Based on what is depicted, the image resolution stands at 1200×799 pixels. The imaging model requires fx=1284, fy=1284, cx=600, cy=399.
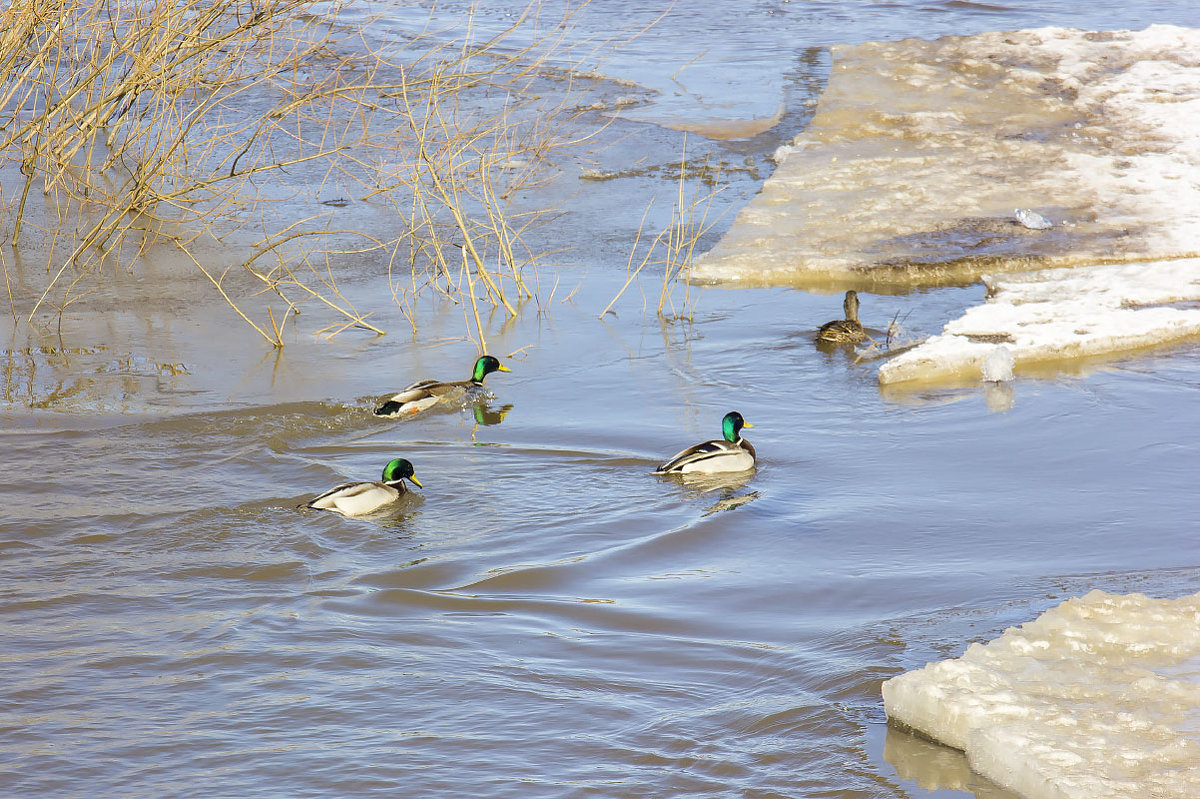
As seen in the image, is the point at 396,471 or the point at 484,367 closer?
the point at 396,471

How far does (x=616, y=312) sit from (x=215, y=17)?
3896 mm

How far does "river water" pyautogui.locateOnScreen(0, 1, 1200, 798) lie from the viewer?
453 centimetres

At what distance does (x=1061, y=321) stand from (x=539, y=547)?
17.5ft

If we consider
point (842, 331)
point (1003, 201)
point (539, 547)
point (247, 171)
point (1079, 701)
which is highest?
point (247, 171)

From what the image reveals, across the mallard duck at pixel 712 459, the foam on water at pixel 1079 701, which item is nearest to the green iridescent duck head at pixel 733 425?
the mallard duck at pixel 712 459

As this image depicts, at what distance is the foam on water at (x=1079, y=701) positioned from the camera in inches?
160

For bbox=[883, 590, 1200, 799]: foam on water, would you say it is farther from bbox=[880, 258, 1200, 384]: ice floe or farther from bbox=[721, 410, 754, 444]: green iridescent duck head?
bbox=[880, 258, 1200, 384]: ice floe

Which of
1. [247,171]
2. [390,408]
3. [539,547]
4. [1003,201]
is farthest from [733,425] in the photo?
[1003,201]

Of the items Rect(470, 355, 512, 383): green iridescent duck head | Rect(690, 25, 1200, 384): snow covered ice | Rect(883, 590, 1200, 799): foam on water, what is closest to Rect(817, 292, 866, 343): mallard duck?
Rect(690, 25, 1200, 384): snow covered ice

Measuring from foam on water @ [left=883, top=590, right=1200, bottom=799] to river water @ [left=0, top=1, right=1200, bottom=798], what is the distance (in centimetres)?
16

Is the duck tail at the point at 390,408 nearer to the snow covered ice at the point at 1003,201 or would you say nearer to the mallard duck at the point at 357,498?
the mallard duck at the point at 357,498

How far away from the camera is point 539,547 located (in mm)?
6434

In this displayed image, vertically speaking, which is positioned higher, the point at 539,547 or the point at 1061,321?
the point at 1061,321

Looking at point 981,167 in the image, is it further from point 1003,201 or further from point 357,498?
point 357,498
